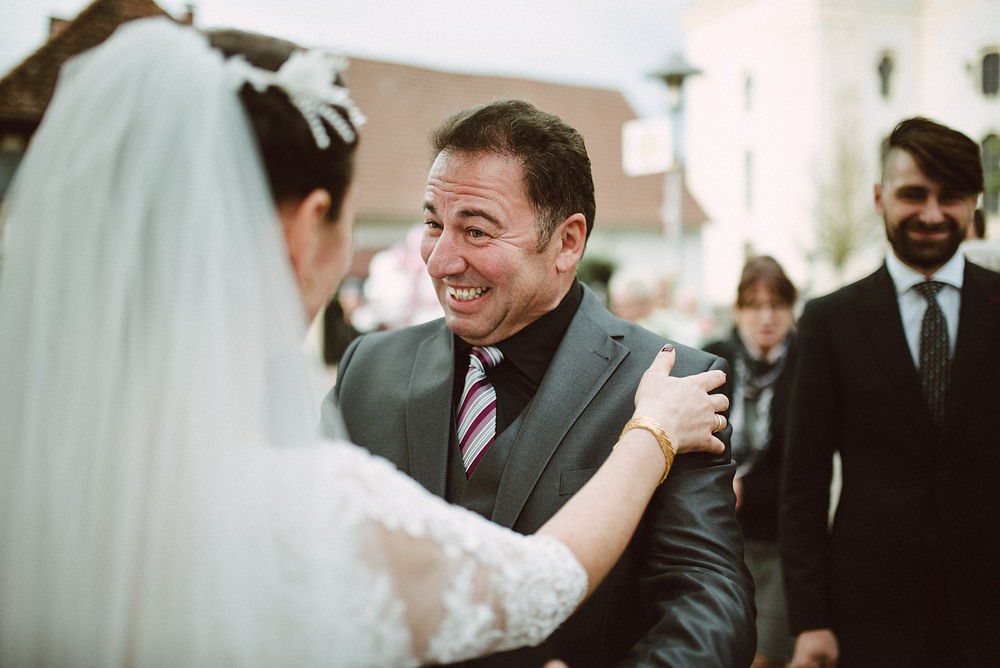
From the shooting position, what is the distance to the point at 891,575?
8.60ft

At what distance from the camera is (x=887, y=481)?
265 cm

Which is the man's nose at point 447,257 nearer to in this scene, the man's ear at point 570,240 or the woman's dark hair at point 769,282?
the man's ear at point 570,240

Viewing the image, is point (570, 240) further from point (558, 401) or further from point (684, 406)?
point (684, 406)

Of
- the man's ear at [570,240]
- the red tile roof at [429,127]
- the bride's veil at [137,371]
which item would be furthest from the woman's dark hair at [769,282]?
the red tile roof at [429,127]

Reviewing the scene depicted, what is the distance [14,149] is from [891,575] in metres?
15.0

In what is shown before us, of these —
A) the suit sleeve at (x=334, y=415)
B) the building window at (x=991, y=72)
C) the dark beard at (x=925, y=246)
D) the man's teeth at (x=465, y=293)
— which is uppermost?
the building window at (x=991, y=72)

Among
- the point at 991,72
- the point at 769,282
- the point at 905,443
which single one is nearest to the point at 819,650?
the point at 905,443

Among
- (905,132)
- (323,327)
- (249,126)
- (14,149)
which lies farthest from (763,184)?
(249,126)

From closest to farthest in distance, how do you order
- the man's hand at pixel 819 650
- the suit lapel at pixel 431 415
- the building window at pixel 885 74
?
the suit lapel at pixel 431 415 → the man's hand at pixel 819 650 → the building window at pixel 885 74

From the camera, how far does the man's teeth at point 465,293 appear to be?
2.39 metres

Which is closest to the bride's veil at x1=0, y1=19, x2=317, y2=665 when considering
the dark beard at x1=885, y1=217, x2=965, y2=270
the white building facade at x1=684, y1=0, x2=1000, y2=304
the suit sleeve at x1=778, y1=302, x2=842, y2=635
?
the suit sleeve at x1=778, y1=302, x2=842, y2=635

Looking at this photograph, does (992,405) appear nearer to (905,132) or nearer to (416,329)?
(905,132)

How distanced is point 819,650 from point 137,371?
2364mm

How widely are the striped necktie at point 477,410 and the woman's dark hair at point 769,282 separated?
110 inches
